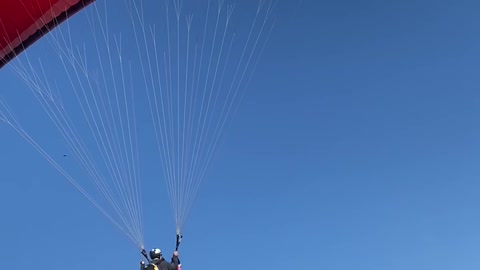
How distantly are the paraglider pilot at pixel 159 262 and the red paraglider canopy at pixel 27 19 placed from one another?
4.09 metres

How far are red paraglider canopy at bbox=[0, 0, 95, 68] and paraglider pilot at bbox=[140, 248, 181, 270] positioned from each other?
4.09 m

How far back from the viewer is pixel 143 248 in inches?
325

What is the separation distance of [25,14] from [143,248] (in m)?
4.19

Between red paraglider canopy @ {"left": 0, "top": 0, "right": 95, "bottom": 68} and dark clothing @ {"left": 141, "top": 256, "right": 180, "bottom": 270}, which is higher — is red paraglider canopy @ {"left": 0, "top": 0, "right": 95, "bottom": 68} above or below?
above

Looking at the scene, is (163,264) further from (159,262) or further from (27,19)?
(27,19)

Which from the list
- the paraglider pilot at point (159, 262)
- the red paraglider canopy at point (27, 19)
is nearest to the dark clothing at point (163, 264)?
the paraglider pilot at point (159, 262)

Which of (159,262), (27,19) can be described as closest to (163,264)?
(159,262)

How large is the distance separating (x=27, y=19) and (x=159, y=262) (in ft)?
14.7

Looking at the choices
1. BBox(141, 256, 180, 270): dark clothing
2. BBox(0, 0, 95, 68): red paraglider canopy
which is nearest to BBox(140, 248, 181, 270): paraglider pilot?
BBox(141, 256, 180, 270): dark clothing

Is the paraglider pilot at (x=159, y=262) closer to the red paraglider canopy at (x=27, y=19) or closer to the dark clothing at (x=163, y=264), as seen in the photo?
the dark clothing at (x=163, y=264)

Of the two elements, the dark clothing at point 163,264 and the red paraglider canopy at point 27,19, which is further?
the red paraglider canopy at point 27,19

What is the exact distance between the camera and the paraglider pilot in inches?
305

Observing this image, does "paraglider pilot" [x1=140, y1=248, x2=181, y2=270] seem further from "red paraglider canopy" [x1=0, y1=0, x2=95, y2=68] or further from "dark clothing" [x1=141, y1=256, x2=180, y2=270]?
"red paraglider canopy" [x1=0, y1=0, x2=95, y2=68]

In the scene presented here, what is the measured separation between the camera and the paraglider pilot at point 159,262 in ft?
25.4
